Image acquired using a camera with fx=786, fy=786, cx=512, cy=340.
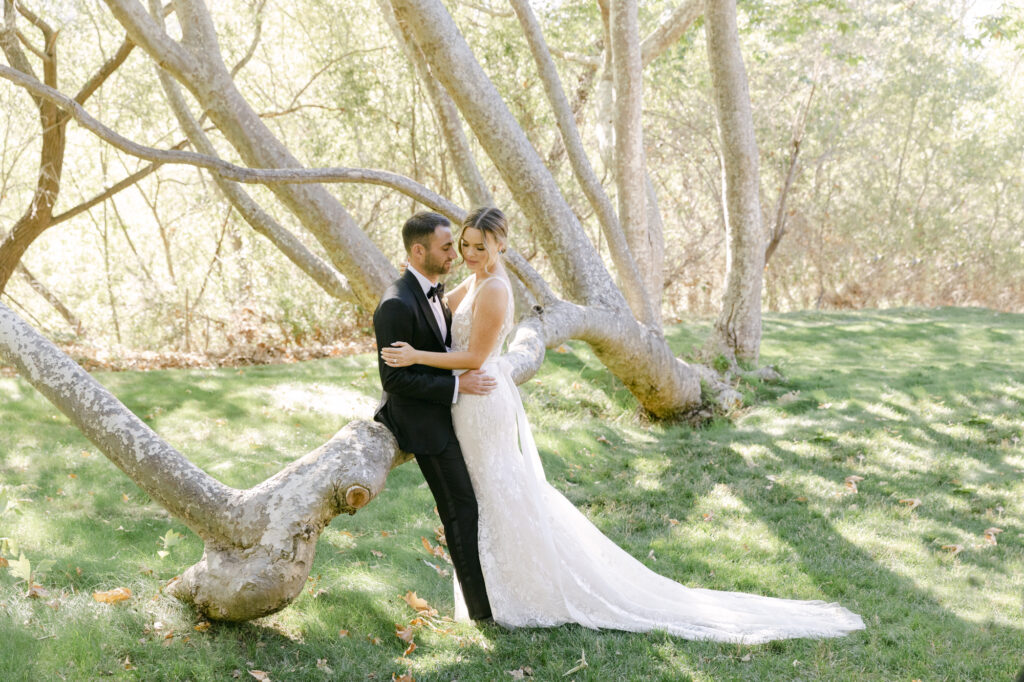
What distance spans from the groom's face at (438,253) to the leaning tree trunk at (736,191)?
19.3 feet

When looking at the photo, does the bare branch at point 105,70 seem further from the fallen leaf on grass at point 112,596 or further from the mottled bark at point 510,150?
the fallen leaf on grass at point 112,596

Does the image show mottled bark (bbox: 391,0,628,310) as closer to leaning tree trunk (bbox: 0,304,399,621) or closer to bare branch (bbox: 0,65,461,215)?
bare branch (bbox: 0,65,461,215)

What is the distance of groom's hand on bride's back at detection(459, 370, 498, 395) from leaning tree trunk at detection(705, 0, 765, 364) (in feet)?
19.8

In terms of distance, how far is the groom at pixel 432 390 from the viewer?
14.0 feet

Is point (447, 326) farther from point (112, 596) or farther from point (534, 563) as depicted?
point (112, 596)

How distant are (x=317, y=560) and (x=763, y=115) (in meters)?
15.7

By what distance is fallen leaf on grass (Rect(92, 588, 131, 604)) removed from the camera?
13.6 feet

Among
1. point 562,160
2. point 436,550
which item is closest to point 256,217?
point 436,550

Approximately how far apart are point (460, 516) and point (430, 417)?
2.06 ft

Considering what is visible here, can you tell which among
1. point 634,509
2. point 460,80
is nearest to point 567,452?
point 634,509

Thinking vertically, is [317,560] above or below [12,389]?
below

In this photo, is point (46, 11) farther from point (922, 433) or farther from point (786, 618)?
point (922, 433)

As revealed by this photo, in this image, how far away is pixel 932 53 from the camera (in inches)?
732

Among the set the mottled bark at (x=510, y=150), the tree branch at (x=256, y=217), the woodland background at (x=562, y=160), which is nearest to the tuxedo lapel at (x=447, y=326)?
the mottled bark at (x=510, y=150)
